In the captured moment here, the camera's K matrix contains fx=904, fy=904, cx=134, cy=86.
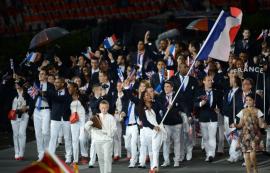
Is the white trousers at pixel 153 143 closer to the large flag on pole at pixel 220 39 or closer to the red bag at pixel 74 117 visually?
the large flag on pole at pixel 220 39

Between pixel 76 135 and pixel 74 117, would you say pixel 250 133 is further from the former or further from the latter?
pixel 76 135

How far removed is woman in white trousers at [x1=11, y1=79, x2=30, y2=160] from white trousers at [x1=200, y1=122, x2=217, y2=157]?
12.7 feet

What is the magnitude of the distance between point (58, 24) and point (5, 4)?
2467 mm

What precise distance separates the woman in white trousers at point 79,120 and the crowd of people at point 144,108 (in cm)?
2

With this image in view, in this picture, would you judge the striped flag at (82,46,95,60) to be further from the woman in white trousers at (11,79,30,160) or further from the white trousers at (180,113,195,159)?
the white trousers at (180,113,195,159)

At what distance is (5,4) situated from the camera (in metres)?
32.5

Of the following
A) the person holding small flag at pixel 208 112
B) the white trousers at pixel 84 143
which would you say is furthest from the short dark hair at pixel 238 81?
the white trousers at pixel 84 143

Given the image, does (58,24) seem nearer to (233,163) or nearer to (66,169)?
(233,163)

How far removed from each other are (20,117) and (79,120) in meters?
1.75

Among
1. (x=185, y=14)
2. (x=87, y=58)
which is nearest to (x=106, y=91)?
(x=87, y=58)

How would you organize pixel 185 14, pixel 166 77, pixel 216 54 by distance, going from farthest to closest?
pixel 185 14
pixel 166 77
pixel 216 54

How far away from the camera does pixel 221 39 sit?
671 inches

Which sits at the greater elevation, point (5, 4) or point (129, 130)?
point (5, 4)

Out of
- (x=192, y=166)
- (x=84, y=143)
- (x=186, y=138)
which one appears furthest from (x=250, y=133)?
(x=84, y=143)
